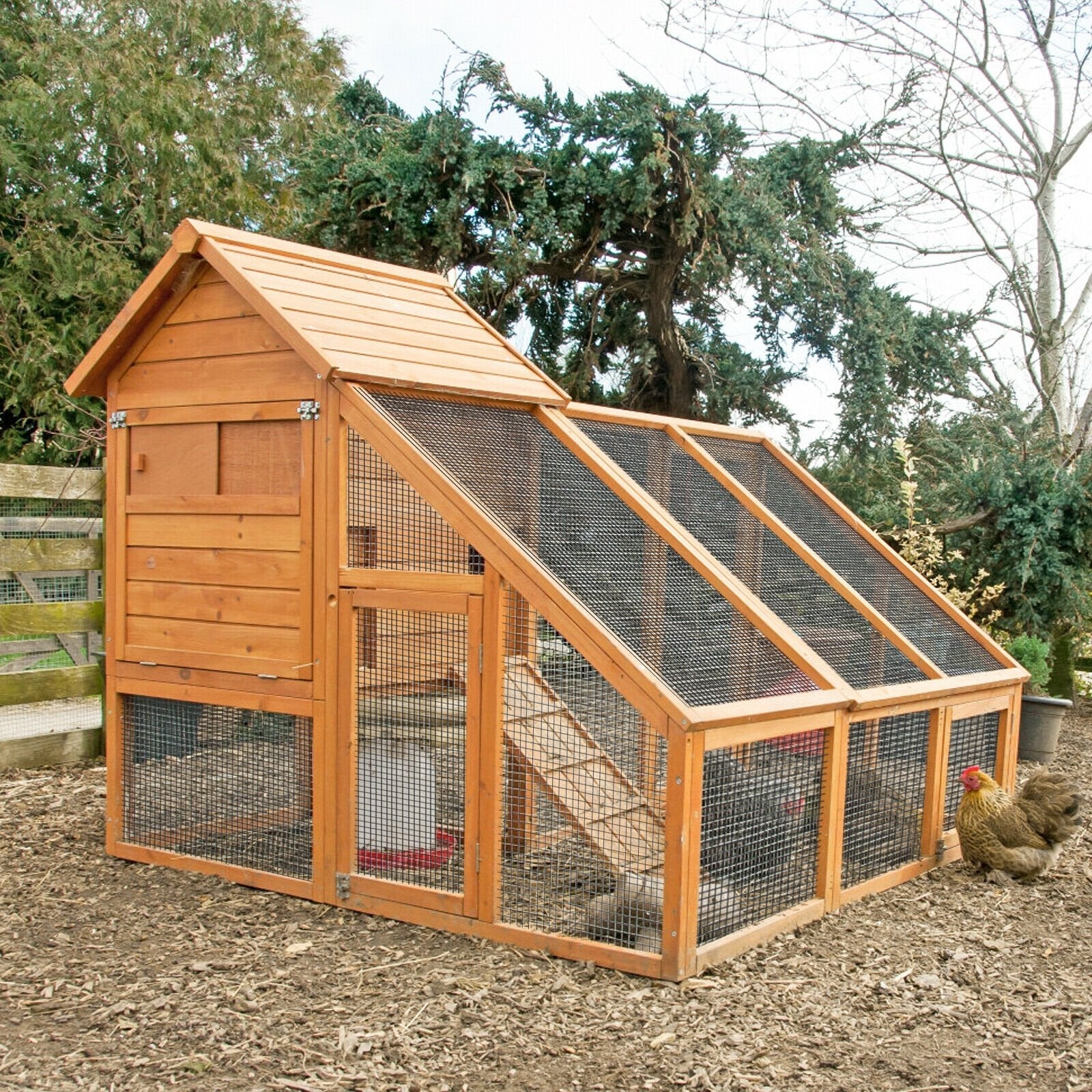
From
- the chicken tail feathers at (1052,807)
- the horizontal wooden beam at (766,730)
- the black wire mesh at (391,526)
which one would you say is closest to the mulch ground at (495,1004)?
the chicken tail feathers at (1052,807)

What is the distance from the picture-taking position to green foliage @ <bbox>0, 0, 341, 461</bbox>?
599 inches

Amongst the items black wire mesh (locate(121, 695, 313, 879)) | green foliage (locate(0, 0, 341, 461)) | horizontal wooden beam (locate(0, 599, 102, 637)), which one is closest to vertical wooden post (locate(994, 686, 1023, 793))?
black wire mesh (locate(121, 695, 313, 879))

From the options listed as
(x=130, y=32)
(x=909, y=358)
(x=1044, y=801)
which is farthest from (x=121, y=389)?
(x=130, y=32)

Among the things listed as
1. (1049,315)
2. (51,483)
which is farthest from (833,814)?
(1049,315)

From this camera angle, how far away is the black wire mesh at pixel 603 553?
4.37m

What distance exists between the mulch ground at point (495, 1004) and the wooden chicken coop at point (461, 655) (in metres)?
0.19

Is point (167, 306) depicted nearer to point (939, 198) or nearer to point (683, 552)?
point (683, 552)

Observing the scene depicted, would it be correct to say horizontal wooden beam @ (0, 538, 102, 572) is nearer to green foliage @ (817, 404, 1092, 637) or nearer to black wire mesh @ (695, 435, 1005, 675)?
black wire mesh @ (695, 435, 1005, 675)

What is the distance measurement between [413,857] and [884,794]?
79.0 inches

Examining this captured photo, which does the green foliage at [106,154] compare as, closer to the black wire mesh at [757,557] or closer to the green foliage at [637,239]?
the green foliage at [637,239]

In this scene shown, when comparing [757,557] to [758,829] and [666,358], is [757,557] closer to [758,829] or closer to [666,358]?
[758,829]

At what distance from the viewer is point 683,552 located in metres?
4.99

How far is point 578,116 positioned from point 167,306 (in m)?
5.49

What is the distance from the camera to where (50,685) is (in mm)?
7188
